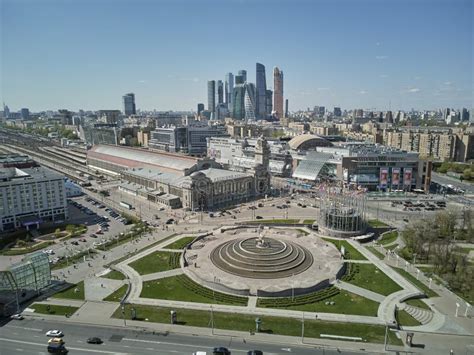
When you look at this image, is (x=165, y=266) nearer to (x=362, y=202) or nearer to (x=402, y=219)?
(x=362, y=202)

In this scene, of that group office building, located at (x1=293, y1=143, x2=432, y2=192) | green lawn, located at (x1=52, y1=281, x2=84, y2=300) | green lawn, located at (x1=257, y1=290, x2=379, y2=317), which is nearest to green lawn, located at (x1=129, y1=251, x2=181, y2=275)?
green lawn, located at (x1=52, y1=281, x2=84, y2=300)

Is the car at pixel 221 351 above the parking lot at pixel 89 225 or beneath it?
beneath

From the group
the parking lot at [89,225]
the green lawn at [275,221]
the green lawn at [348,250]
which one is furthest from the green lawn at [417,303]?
the parking lot at [89,225]

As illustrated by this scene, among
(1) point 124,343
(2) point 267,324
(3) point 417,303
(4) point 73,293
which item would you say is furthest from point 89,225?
(3) point 417,303

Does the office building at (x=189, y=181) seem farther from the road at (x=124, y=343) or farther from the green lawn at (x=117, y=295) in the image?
the road at (x=124, y=343)

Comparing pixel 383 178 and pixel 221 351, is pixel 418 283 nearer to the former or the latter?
pixel 221 351

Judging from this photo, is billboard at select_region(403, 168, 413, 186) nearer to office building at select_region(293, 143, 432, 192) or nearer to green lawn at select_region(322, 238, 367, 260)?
office building at select_region(293, 143, 432, 192)
